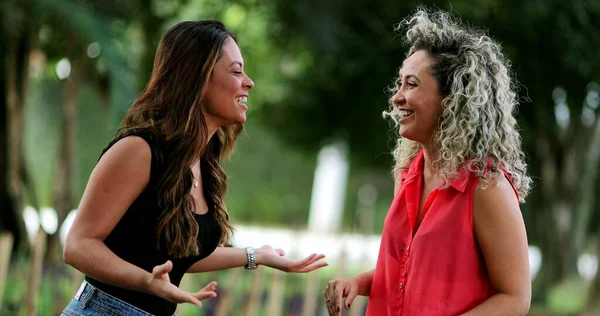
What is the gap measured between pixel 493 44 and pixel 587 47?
6579 mm

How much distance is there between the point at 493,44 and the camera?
3.01 m

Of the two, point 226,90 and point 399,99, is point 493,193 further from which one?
point 226,90

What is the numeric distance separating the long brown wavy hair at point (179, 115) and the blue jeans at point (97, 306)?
0.20m

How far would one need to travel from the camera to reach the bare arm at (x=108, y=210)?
2.52 metres

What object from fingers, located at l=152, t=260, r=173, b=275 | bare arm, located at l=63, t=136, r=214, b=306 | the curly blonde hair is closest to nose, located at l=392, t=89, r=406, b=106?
the curly blonde hair

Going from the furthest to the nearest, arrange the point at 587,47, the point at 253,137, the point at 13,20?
1. the point at 253,137
2. the point at 587,47
3. the point at 13,20

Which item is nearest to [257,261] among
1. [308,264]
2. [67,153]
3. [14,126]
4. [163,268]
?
[308,264]

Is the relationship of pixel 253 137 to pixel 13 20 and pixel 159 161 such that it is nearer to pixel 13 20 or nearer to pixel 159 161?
pixel 13 20

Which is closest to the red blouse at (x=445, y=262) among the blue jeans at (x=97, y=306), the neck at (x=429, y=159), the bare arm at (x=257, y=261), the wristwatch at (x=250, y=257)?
the neck at (x=429, y=159)

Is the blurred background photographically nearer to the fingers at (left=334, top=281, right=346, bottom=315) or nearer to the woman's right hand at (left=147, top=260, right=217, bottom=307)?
the fingers at (left=334, top=281, right=346, bottom=315)

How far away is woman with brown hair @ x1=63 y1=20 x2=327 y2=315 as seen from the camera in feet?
8.40

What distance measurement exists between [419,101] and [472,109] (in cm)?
20

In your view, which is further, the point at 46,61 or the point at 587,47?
the point at 46,61

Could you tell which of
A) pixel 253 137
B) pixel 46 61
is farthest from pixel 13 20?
pixel 253 137
